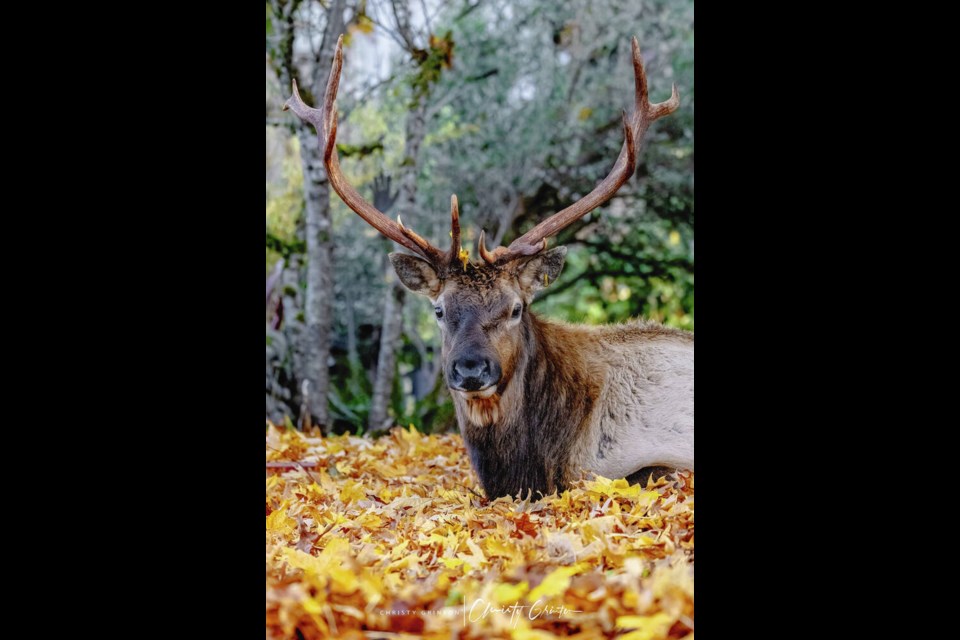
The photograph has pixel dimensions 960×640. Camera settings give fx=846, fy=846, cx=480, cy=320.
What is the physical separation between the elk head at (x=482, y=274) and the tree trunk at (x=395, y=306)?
3400mm

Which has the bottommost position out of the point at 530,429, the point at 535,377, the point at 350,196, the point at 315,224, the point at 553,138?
the point at 530,429

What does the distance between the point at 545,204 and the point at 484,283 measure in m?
7.18

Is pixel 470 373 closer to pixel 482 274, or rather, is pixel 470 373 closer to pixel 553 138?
pixel 482 274

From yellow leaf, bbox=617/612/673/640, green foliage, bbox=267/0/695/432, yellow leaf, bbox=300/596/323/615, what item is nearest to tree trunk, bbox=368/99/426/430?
green foliage, bbox=267/0/695/432

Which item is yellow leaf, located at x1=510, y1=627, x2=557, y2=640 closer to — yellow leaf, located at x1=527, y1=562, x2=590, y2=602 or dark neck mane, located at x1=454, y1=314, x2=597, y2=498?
yellow leaf, located at x1=527, y1=562, x2=590, y2=602

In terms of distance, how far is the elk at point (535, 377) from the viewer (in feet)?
15.6

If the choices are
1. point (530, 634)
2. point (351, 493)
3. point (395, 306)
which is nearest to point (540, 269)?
point (351, 493)

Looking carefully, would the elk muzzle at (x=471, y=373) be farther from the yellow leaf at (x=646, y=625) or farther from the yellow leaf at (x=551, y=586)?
the yellow leaf at (x=646, y=625)

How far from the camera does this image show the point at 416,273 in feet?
16.4

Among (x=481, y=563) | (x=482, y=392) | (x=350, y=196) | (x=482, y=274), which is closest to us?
(x=481, y=563)

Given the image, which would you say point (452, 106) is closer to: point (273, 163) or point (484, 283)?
point (273, 163)

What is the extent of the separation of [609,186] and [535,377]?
121 cm

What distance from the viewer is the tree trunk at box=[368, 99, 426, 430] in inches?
339

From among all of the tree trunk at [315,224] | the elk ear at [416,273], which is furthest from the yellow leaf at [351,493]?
the tree trunk at [315,224]
